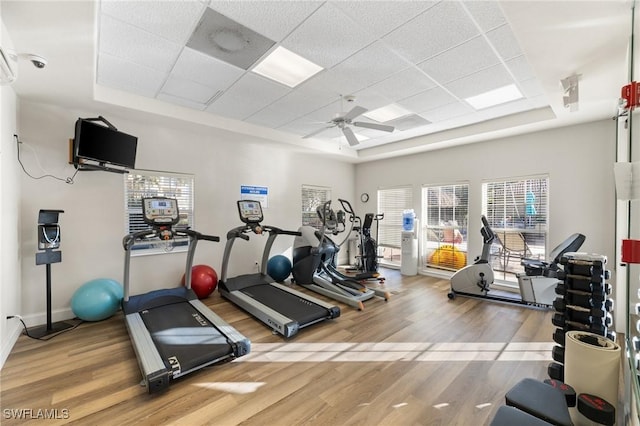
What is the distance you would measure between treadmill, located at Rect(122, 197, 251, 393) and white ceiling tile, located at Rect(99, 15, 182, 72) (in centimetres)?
159

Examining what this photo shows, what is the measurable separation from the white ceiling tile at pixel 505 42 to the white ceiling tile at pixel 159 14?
8.35 feet

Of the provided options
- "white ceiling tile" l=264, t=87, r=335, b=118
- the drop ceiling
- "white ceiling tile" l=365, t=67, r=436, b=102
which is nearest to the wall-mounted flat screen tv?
the drop ceiling

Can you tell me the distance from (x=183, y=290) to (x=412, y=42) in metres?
4.19

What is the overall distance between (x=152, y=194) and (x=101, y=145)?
3.56ft

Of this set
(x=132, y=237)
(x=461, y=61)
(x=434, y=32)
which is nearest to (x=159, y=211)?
(x=132, y=237)

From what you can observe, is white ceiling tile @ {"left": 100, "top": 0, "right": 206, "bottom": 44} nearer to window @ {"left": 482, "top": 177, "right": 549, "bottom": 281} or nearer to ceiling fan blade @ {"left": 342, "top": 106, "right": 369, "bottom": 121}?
ceiling fan blade @ {"left": 342, "top": 106, "right": 369, "bottom": 121}

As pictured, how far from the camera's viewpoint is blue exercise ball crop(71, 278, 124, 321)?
130 inches

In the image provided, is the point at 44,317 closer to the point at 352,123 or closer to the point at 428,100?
the point at 352,123

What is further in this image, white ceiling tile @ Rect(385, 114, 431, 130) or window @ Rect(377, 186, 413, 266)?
window @ Rect(377, 186, 413, 266)

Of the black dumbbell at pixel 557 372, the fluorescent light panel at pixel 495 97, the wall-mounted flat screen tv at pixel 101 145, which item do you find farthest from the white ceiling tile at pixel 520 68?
the wall-mounted flat screen tv at pixel 101 145

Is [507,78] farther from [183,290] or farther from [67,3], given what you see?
[183,290]

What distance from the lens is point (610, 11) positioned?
187cm

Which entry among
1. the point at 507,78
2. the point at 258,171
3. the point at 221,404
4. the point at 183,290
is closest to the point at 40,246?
the point at 183,290

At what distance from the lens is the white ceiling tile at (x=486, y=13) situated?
2.08m
